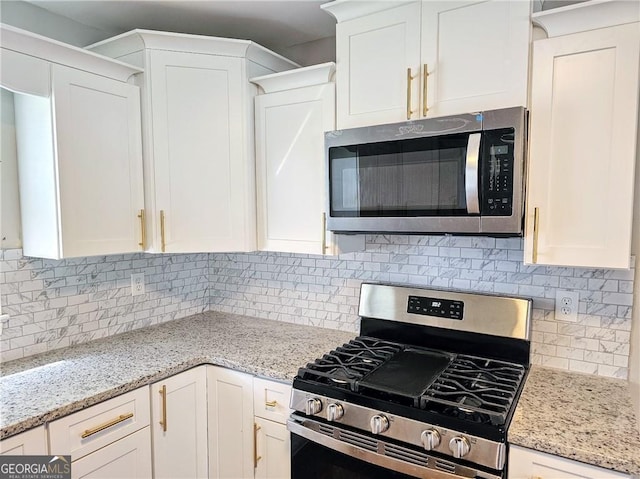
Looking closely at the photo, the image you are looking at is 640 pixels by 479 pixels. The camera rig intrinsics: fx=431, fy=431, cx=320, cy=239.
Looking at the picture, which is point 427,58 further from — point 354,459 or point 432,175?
point 354,459

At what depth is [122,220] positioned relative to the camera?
76.4 inches

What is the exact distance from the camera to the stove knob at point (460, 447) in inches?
49.4

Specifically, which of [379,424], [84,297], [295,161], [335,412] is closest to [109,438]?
[84,297]

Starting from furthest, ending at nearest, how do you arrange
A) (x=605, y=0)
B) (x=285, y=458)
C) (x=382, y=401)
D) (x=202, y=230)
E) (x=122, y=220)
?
(x=202, y=230) → (x=122, y=220) → (x=285, y=458) → (x=382, y=401) → (x=605, y=0)

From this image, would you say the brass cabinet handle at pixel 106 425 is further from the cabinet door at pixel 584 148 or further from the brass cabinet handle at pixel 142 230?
the cabinet door at pixel 584 148

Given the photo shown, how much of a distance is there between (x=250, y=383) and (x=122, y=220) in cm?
92

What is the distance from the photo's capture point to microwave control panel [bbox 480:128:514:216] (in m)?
1.42

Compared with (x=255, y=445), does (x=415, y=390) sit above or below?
above

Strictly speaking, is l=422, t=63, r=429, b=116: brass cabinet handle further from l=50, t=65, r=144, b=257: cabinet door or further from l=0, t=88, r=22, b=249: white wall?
l=0, t=88, r=22, b=249: white wall

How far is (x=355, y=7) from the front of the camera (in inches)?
67.4

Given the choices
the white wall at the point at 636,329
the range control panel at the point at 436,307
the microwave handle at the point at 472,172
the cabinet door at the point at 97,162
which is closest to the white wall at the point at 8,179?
the cabinet door at the point at 97,162

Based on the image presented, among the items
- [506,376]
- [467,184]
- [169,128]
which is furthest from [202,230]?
[506,376]

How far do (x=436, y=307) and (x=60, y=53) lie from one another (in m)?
1.85

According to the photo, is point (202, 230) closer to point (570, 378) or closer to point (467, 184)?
point (467, 184)
